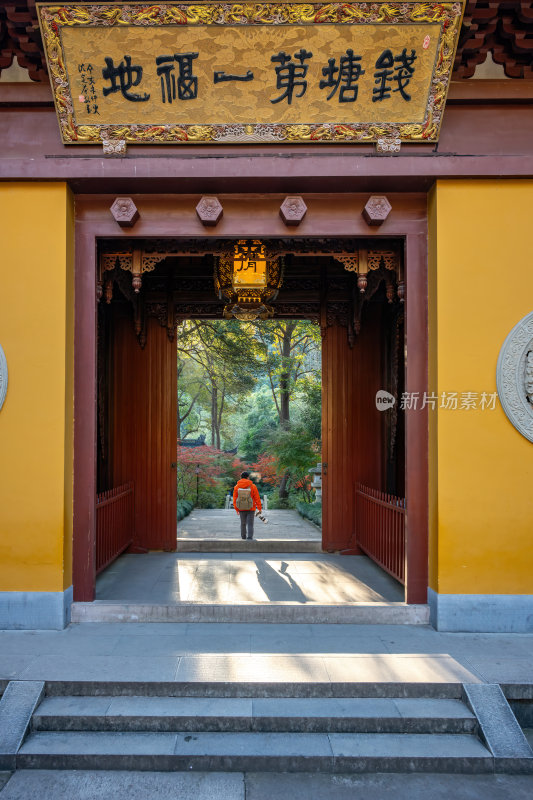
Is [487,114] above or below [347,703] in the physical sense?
above

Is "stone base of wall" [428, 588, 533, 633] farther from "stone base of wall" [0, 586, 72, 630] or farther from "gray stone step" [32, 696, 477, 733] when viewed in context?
"stone base of wall" [0, 586, 72, 630]

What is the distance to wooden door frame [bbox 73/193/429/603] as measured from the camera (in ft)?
14.3

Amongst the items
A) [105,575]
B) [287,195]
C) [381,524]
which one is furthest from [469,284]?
[105,575]

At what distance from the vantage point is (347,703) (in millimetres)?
3146

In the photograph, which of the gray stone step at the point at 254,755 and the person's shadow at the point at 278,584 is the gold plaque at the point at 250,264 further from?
the gray stone step at the point at 254,755

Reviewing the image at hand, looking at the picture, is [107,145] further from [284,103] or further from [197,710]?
[197,710]

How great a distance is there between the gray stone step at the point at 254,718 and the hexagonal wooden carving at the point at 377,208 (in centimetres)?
359

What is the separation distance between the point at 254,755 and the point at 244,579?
260 cm

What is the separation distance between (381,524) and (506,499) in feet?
5.54

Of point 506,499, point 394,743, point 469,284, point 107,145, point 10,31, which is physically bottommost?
point 394,743

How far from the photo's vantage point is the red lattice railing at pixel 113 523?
5207 millimetres

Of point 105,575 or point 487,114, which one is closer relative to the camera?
point 487,114

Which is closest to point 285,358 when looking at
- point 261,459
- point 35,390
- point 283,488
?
point 261,459

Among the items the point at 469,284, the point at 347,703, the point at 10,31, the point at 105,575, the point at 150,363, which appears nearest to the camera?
the point at 347,703
